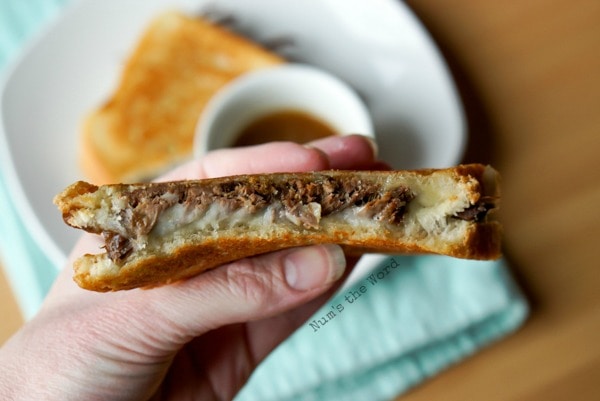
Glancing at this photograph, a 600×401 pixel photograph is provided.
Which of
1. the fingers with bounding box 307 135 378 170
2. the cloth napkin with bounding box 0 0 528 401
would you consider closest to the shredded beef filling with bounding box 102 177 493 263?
the fingers with bounding box 307 135 378 170

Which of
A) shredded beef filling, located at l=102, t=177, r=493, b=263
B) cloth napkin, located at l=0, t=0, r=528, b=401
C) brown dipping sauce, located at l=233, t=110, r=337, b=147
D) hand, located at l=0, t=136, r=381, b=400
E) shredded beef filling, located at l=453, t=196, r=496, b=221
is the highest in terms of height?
shredded beef filling, located at l=102, t=177, r=493, b=263

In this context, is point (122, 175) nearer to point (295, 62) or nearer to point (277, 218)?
point (295, 62)

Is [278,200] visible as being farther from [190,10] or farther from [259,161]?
[190,10]

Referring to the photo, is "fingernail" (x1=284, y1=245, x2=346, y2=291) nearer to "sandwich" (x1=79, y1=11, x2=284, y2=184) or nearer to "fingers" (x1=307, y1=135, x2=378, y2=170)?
"fingers" (x1=307, y1=135, x2=378, y2=170)

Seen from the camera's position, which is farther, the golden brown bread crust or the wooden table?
the wooden table

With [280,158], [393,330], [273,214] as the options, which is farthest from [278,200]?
[393,330]

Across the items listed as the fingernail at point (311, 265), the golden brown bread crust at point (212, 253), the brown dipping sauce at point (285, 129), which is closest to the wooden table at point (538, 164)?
the brown dipping sauce at point (285, 129)

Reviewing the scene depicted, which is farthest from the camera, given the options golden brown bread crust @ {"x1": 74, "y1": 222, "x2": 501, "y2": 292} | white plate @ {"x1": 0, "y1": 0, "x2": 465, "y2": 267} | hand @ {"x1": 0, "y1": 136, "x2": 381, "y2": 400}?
white plate @ {"x1": 0, "y1": 0, "x2": 465, "y2": 267}

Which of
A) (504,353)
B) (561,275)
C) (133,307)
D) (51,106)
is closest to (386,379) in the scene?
(504,353)
